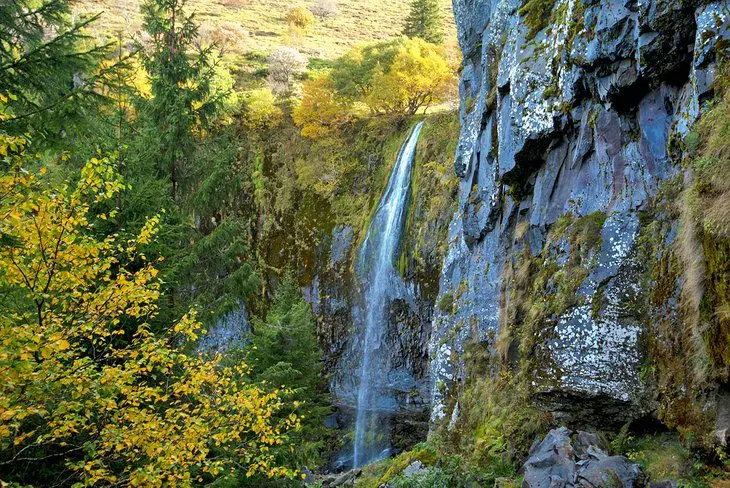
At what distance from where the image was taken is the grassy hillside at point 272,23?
43875 millimetres

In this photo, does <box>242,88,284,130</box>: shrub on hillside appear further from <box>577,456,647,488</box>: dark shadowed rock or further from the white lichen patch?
<box>577,456,647,488</box>: dark shadowed rock

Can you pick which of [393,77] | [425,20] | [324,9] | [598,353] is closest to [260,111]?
[393,77]

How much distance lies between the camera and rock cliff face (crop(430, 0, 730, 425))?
21.7 feet

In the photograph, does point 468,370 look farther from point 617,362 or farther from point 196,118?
point 196,118

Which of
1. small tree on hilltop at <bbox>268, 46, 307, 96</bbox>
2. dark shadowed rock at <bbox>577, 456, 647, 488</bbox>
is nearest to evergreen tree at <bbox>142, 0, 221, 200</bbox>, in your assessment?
dark shadowed rock at <bbox>577, 456, 647, 488</bbox>

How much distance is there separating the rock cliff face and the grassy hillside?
31.9 m

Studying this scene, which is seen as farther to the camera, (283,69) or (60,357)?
(283,69)

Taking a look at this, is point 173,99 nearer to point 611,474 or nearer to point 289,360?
point 289,360

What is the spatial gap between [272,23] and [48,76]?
5346cm

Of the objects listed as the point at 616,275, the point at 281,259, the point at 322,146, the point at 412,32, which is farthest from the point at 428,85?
the point at 616,275

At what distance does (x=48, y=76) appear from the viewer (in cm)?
584

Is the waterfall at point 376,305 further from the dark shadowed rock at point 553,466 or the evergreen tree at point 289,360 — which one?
the dark shadowed rock at point 553,466

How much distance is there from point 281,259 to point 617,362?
58.6 feet

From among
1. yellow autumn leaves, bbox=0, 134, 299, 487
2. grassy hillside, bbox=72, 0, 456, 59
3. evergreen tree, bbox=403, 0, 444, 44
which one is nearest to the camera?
yellow autumn leaves, bbox=0, 134, 299, 487
